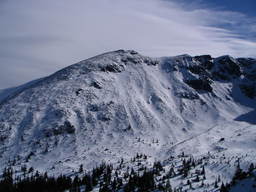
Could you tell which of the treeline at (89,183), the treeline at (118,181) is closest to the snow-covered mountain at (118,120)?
the treeline at (118,181)

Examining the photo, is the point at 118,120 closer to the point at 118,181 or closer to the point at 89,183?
the point at 89,183

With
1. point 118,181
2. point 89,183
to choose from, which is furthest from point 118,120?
point 118,181

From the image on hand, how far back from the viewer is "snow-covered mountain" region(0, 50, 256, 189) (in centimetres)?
12275

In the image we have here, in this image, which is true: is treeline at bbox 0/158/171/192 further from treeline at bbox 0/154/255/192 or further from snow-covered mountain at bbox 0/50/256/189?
snow-covered mountain at bbox 0/50/256/189

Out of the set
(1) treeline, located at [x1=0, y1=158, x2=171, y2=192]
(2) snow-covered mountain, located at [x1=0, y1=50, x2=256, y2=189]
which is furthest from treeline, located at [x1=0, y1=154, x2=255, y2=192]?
(2) snow-covered mountain, located at [x1=0, y1=50, x2=256, y2=189]

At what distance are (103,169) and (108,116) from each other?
50.5m

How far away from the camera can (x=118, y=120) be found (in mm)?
149875

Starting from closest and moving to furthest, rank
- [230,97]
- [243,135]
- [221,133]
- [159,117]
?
1. [243,135]
2. [221,133]
3. [159,117]
4. [230,97]

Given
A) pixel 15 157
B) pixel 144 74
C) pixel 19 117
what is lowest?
pixel 15 157

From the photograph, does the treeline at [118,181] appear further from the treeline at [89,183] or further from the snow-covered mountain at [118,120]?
the snow-covered mountain at [118,120]

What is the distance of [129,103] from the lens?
533 ft

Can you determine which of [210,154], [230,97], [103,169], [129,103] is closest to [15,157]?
[103,169]

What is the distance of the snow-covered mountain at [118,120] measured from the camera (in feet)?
→ 403

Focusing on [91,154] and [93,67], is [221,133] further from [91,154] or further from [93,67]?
[93,67]
